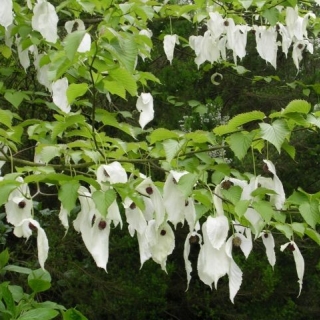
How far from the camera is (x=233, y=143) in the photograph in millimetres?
1470

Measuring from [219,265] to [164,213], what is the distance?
9.0 inches

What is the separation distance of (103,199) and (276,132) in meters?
0.43

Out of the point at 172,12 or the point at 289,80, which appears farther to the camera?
the point at 289,80

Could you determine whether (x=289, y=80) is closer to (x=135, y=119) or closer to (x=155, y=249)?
(x=135, y=119)

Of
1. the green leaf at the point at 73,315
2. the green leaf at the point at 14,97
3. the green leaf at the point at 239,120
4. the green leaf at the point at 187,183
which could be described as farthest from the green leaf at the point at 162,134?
the green leaf at the point at 14,97

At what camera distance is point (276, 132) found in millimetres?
1414

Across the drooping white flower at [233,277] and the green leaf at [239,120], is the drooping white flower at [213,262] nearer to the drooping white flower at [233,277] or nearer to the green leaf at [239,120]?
the drooping white flower at [233,277]

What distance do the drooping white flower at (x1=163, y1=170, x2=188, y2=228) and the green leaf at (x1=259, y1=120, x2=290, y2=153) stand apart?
0.21 m

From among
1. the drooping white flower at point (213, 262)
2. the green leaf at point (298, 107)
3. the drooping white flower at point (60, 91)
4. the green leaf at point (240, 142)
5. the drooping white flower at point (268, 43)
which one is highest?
the green leaf at point (298, 107)

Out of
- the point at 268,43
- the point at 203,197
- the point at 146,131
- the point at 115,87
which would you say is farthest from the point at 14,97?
the point at 203,197

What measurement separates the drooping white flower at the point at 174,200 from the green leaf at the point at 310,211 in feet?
1.09

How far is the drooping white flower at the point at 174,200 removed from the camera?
1420mm

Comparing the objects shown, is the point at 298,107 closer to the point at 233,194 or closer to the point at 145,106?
the point at 233,194

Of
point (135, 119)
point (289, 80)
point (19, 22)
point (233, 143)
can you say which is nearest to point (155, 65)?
point (135, 119)
